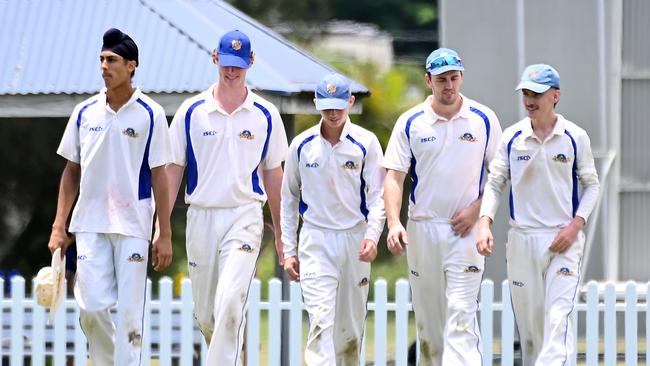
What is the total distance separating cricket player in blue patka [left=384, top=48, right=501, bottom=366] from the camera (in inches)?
372

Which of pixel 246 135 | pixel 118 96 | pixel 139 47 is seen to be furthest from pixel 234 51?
pixel 139 47

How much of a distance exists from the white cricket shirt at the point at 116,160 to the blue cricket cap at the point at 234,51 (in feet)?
1.82

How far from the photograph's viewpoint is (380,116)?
2452cm

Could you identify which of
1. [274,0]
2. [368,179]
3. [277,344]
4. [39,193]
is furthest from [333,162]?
[274,0]

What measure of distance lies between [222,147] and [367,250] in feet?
3.59

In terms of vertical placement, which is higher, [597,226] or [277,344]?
[597,226]

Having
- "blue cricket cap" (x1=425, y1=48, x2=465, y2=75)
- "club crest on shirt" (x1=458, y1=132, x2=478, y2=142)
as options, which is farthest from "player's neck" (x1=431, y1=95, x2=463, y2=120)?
"blue cricket cap" (x1=425, y1=48, x2=465, y2=75)

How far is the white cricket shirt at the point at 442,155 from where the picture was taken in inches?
374

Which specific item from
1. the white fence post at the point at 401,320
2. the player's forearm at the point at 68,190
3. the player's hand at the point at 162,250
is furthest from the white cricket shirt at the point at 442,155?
the white fence post at the point at 401,320

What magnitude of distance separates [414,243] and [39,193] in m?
9.35

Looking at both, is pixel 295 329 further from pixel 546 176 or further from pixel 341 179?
pixel 546 176

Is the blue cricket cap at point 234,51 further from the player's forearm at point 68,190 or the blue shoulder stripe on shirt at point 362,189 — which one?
the player's forearm at point 68,190

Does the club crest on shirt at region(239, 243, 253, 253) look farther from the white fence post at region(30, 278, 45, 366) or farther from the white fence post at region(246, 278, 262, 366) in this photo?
the white fence post at region(30, 278, 45, 366)

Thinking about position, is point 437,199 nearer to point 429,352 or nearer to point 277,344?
point 429,352
